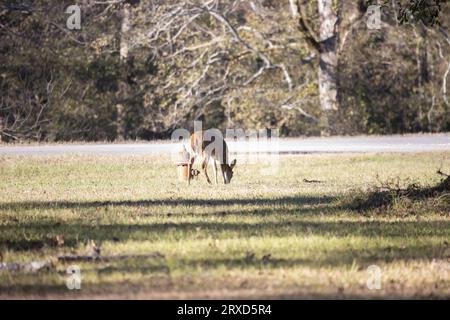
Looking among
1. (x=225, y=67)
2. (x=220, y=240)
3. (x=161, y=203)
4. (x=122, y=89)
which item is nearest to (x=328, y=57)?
(x=225, y=67)

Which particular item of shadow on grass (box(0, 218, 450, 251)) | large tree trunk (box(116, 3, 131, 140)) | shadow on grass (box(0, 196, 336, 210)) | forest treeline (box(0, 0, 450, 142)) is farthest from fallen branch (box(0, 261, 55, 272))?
large tree trunk (box(116, 3, 131, 140))

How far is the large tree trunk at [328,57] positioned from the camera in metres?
38.2

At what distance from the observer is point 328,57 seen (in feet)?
128

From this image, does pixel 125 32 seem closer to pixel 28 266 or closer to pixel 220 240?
pixel 220 240

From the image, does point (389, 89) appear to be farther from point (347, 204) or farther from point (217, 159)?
point (347, 204)

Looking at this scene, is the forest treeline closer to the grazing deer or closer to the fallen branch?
the grazing deer

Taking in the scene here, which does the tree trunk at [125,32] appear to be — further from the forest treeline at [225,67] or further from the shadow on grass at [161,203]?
the shadow on grass at [161,203]

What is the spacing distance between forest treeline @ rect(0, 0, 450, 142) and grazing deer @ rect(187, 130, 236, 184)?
16.8 meters

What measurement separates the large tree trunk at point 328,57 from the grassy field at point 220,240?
1803 cm

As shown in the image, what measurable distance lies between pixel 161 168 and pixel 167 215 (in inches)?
460

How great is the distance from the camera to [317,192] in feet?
60.2

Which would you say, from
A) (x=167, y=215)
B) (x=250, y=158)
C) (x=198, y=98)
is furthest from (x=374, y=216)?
(x=198, y=98)

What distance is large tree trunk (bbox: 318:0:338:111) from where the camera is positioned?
1506 inches

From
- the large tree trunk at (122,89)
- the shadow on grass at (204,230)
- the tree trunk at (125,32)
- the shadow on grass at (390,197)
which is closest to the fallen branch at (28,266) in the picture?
the shadow on grass at (204,230)
